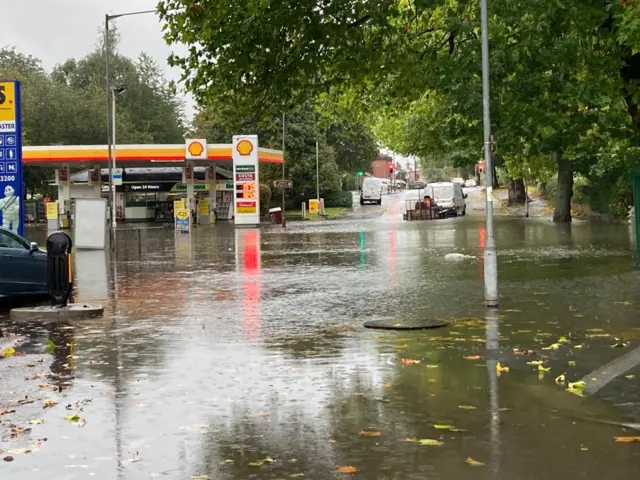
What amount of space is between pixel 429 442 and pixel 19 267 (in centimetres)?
1048

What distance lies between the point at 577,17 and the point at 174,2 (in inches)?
276

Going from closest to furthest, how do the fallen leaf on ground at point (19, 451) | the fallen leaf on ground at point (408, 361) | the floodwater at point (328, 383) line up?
the floodwater at point (328, 383)
the fallen leaf on ground at point (19, 451)
the fallen leaf on ground at point (408, 361)

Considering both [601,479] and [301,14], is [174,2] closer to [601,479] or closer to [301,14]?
[301,14]

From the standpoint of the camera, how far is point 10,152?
1842 centimetres

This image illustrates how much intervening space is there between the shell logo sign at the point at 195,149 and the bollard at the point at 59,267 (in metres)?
40.1

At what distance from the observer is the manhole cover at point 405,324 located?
11181mm

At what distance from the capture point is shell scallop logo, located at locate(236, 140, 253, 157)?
5037 centimetres

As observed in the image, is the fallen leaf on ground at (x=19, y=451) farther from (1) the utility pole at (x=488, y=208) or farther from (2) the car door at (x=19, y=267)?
(2) the car door at (x=19, y=267)

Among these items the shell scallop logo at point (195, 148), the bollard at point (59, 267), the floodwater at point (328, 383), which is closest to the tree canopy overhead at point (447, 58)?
the floodwater at point (328, 383)

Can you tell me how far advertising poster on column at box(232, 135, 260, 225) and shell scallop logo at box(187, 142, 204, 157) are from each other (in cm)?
301

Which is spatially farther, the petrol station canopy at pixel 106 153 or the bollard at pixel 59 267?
the petrol station canopy at pixel 106 153

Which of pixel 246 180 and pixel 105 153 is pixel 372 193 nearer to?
pixel 246 180

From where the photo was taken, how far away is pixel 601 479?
16.9ft

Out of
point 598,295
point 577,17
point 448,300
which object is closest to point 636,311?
point 598,295
